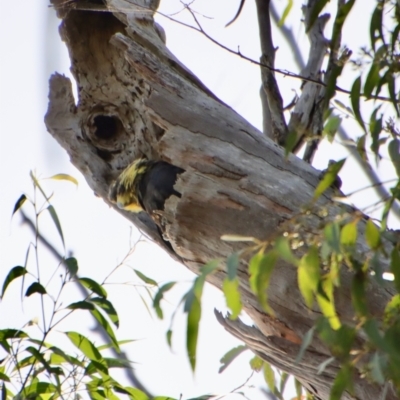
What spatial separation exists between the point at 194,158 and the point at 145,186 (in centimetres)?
30

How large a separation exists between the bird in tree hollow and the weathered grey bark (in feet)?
0.20

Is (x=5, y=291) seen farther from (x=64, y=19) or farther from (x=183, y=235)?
(x=64, y=19)

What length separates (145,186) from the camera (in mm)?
2012

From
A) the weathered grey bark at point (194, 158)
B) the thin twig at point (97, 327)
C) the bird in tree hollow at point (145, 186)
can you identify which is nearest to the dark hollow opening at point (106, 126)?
the weathered grey bark at point (194, 158)

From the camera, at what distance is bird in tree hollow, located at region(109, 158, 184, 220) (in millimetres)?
1928

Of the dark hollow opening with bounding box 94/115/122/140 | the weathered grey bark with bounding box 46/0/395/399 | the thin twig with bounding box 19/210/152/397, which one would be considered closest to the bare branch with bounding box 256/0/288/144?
the weathered grey bark with bounding box 46/0/395/399

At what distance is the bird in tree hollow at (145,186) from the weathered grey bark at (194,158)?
0.06 metres

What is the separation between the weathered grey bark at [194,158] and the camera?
5.12 ft

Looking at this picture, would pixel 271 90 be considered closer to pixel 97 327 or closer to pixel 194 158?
pixel 194 158

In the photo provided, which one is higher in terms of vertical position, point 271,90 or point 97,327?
point 271,90

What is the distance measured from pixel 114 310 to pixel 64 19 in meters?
0.98

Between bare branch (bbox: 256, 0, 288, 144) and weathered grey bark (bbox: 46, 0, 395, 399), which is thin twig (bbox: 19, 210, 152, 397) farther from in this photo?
bare branch (bbox: 256, 0, 288, 144)

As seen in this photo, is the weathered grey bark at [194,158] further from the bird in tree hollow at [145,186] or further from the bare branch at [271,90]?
the bare branch at [271,90]

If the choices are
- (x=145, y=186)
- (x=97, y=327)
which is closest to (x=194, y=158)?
(x=145, y=186)
